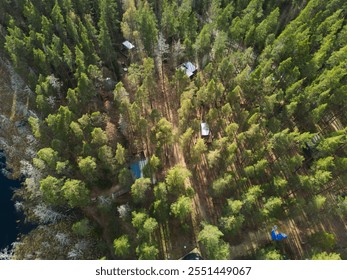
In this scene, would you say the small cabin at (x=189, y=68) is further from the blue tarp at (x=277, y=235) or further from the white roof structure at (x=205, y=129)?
the blue tarp at (x=277, y=235)

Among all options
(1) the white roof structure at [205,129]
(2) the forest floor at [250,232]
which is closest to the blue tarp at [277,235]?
(2) the forest floor at [250,232]

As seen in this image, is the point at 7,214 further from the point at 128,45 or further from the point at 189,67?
the point at 189,67

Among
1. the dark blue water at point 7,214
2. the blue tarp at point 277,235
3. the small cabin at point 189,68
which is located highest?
the small cabin at point 189,68

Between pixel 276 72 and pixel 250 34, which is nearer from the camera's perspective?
pixel 276 72

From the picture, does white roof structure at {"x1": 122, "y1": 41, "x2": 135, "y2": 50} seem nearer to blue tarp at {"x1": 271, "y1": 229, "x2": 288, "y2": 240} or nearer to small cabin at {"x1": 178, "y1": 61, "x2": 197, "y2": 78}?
small cabin at {"x1": 178, "y1": 61, "x2": 197, "y2": 78}

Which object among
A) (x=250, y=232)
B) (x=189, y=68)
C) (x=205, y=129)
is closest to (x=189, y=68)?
(x=189, y=68)

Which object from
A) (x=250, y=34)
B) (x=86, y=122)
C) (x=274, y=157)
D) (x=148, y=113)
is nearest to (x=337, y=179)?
(x=274, y=157)

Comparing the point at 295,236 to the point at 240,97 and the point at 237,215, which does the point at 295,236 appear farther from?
the point at 240,97
